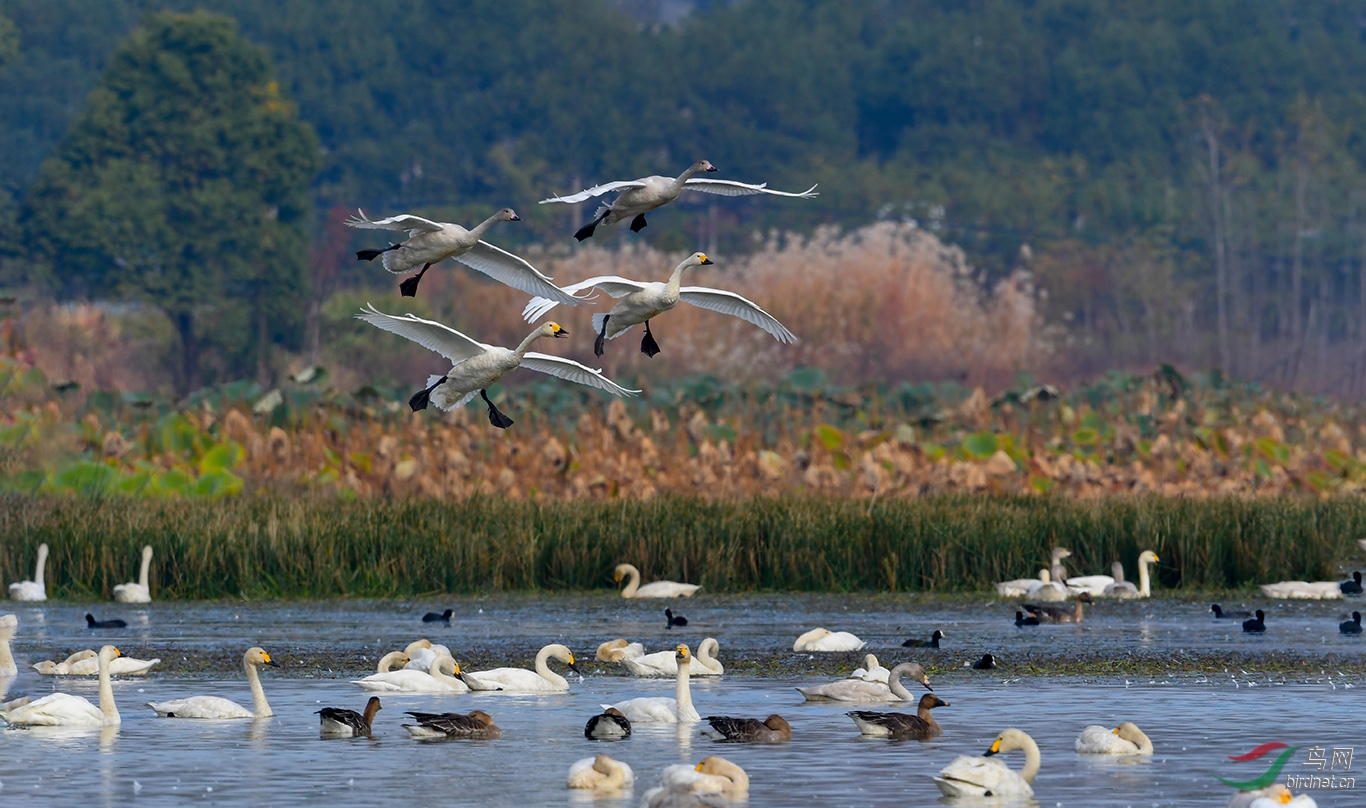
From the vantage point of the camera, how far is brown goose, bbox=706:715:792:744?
14164 millimetres

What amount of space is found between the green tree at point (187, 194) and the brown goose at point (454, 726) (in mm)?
46747

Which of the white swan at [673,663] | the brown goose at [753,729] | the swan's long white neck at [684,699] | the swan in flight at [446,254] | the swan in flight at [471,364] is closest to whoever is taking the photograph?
the swan in flight at [446,254]

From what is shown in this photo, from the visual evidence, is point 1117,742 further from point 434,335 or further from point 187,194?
point 187,194

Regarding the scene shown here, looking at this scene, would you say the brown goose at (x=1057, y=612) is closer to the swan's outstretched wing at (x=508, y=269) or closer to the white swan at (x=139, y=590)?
the white swan at (x=139, y=590)

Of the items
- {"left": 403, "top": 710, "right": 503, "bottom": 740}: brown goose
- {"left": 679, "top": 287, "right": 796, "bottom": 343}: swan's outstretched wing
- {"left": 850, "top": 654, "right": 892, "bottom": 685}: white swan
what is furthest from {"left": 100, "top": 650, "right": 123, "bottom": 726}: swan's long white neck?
{"left": 679, "top": 287, "right": 796, "bottom": 343}: swan's outstretched wing

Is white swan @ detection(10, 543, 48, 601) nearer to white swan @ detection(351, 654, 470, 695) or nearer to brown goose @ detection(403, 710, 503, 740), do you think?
white swan @ detection(351, 654, 470, 695)

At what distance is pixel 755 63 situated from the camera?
277 feet

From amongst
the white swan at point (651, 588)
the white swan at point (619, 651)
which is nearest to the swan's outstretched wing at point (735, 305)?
the white swan at point (619, 651)

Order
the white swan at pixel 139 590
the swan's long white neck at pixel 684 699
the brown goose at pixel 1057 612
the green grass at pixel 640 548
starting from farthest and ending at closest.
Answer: the green grass at pixel 640 548 < the white swan at pixel 139 590 < the brown goose at pixel 1057 612 < the swan's long white neck at pixel 684 699

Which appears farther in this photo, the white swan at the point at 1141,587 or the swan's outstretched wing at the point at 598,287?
the white swan at the point at 1141,587

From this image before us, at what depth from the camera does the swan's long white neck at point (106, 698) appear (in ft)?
48.8

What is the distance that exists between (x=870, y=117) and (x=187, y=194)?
31.2 m

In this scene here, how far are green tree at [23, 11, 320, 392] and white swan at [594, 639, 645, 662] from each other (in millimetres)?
43541

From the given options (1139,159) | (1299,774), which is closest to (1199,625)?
(1299,774)
